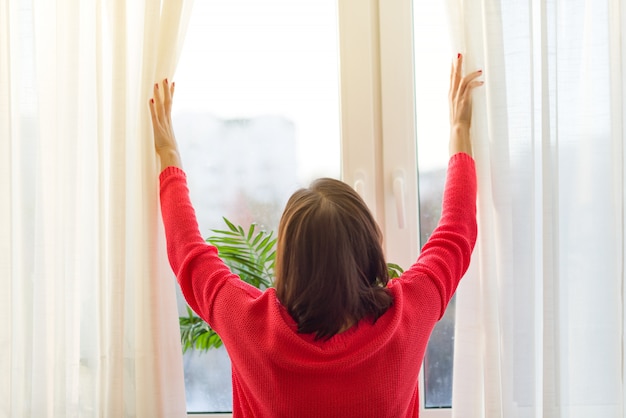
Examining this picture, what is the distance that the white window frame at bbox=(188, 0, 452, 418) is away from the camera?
190cm

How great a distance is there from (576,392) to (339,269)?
0.66m

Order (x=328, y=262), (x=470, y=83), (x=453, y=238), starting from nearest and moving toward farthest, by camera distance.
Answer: (x=328, y=262)
(x=453, y=238)
(x=470, y=83)

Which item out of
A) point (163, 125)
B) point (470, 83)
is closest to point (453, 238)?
point (470, 83)

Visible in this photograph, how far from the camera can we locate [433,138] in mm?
1932

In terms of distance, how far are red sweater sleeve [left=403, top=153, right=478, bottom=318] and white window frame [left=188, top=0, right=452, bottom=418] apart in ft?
0.81

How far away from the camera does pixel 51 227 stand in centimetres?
181

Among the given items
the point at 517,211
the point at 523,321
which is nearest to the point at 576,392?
the point at 523,321

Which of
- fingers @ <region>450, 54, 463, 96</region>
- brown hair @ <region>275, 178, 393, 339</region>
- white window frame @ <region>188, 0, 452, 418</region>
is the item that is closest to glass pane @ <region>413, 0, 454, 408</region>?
white window frame @ <region>188, 0, 452, 418</region>

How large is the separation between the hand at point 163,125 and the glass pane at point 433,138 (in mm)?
600

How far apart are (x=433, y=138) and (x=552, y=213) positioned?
380mm

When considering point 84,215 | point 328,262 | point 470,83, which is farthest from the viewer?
point 84,215

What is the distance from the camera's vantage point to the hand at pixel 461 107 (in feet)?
5.53

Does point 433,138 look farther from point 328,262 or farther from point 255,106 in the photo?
point 328,262

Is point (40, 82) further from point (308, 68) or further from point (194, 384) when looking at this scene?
point (194, 384)
